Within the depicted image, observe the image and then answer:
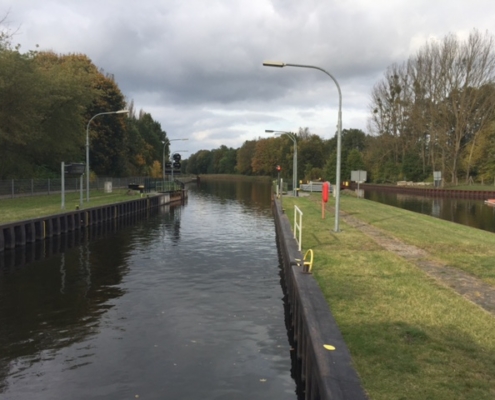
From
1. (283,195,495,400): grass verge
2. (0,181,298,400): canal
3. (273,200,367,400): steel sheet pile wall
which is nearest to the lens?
(273,200,367,400): steel sheet pile wall

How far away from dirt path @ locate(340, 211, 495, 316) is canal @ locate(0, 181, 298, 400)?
426 centimetres

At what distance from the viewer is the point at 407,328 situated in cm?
766

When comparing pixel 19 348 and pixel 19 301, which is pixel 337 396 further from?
pixel 19 301

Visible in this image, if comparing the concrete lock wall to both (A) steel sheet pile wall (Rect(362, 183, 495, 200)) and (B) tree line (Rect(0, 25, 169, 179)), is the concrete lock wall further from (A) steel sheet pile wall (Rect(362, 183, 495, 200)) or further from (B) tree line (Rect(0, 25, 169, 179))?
(A) steel sheet pile wall (Rect(362, 183, 495, 200))

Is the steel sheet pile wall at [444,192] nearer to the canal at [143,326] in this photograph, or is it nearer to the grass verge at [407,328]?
the canal at [143,326]

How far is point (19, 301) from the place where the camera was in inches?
509

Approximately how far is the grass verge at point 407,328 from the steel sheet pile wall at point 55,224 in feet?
50.9

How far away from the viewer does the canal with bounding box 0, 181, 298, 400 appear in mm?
7977

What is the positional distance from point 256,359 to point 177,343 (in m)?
1.92

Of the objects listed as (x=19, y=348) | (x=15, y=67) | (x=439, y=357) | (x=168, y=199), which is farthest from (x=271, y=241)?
(x=168, y=199)

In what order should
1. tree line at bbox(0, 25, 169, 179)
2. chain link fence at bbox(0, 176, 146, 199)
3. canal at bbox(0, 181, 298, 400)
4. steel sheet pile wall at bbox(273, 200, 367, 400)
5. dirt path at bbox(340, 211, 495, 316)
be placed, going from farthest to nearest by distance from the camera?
1. chain link fence at bbox(0, 176, 146, 199)
2. tree line at bbox(0, 25, 169, 179)
3. dirt path at bbox(340, 211, 495, 316)
4. canal at bbox(0, 181, 298, 400)
5. steel sheet pile wall at bbox(273, 200, 367, 400)

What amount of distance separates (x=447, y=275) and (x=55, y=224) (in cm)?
2173

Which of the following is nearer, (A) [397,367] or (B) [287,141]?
(A) [397,367]

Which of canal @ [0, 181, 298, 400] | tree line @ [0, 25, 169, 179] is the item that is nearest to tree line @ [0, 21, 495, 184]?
tree line @ [0, 25, 169, 179]
